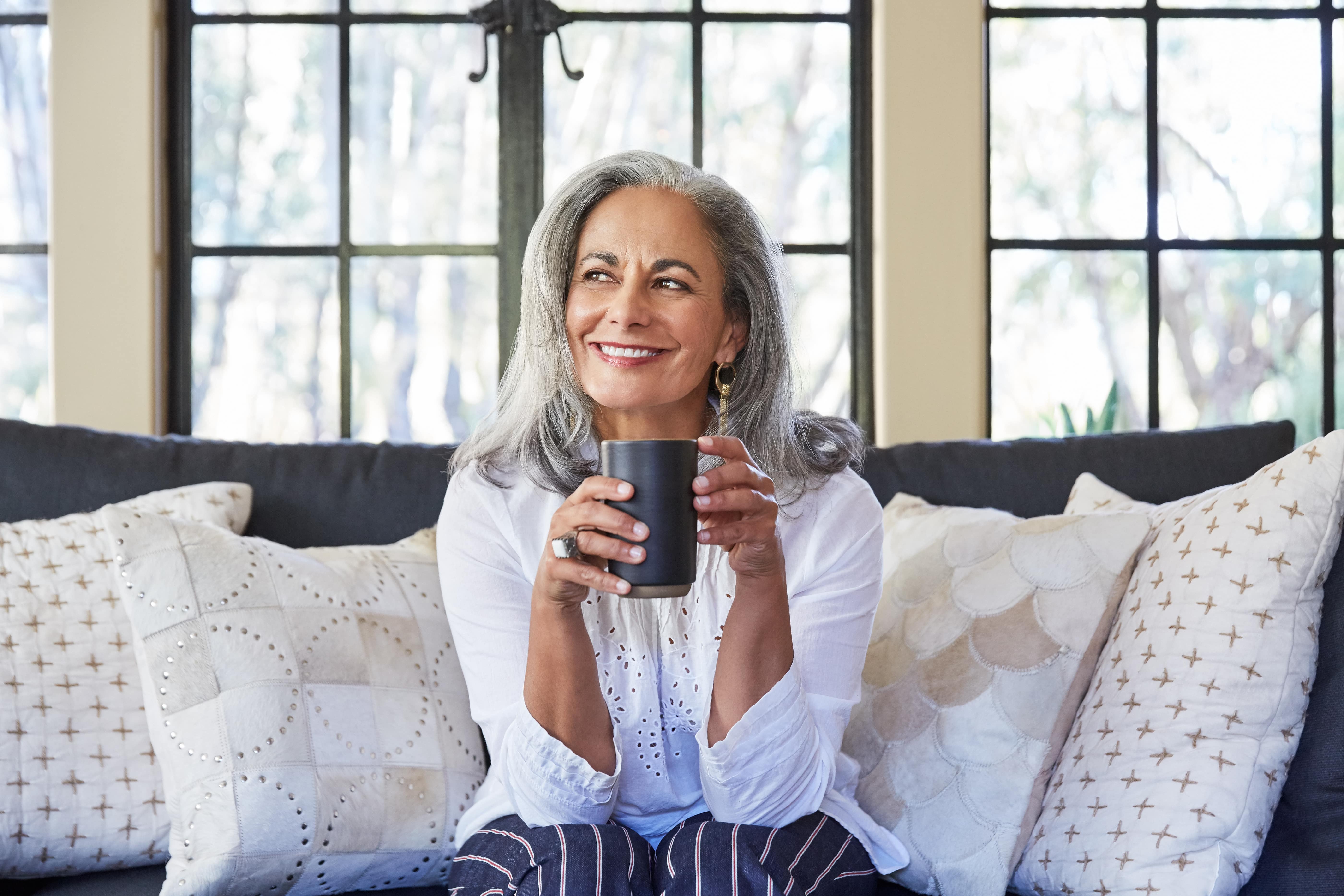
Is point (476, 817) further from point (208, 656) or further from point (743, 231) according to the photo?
point (743, 231)

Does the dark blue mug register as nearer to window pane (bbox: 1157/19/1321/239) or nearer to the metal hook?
the metal hook

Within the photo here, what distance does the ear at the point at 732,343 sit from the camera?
1548mm

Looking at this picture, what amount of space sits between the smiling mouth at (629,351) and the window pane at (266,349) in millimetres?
1932

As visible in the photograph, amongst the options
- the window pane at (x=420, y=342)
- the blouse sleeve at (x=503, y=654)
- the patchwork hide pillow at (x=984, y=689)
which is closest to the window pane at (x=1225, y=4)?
the window pane at (x=420, y=342)

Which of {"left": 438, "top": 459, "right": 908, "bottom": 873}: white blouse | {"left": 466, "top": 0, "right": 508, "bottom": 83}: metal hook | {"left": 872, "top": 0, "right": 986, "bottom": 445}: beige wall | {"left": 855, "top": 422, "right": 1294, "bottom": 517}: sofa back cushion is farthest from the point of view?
{"left": 872, "top": 0, "right": 986, "bottom": 445}: beige wall

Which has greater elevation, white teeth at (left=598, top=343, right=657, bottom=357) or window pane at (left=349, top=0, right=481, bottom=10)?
window pane at (left=349, top=0, right=481, bottom=10)

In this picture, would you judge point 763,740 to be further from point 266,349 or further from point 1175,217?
point 1175,217

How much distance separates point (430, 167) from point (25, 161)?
1.08 metres

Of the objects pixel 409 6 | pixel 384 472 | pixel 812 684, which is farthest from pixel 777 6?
pixel 812 684

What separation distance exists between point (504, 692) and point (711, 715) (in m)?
0.25

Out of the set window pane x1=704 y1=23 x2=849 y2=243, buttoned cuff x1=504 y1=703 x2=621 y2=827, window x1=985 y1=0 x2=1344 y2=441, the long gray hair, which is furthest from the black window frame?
window x1=985 y1=0 x2=1344 y2=441

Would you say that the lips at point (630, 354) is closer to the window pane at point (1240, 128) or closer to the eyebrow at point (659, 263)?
the eyebrow at point (659, 263)

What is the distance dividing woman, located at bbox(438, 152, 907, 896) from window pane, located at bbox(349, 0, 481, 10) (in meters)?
1.92

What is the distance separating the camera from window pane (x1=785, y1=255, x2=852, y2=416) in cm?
321
